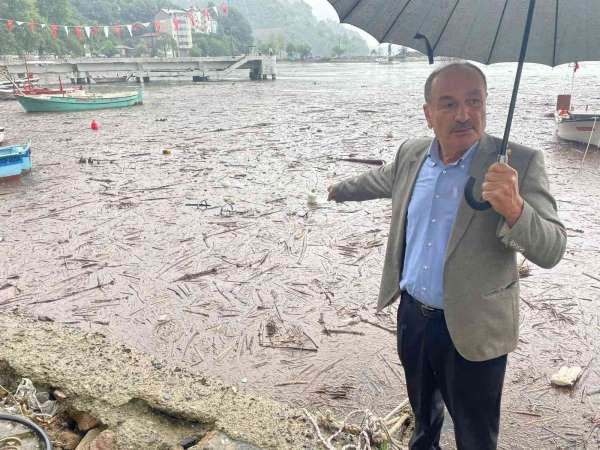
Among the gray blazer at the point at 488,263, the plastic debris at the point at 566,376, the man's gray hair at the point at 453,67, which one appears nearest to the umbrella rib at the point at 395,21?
the man's gray hair at the point at 453,67

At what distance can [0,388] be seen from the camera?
3.14 metres

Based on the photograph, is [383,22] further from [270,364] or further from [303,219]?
[303,219]

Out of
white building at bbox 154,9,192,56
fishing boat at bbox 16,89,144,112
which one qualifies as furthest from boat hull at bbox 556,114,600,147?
white building at bbox 154,9,192,56

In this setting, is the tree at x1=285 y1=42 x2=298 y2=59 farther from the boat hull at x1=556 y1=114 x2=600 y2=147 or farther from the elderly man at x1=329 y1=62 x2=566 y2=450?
the elderly man at x1=329 y1=62 x2=566 y2=450

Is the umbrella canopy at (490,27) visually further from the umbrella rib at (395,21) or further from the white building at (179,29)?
the white building at (179,29)

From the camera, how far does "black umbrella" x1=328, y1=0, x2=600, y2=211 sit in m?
1.93

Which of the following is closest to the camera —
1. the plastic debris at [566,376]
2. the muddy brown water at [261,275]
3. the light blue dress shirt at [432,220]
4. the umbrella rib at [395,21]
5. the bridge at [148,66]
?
the light blue dress shirt at [432,220]

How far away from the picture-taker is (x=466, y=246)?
5.97 ft

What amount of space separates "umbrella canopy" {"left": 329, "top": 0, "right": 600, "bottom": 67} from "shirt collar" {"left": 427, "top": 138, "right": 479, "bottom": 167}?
504mm

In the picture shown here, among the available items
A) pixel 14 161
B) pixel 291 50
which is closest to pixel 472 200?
pixel 14 161

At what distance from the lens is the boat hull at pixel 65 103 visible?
23.4m

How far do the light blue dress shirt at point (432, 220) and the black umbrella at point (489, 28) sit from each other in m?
0.12

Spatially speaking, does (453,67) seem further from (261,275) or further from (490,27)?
(261,275)

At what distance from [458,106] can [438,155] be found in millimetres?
247
